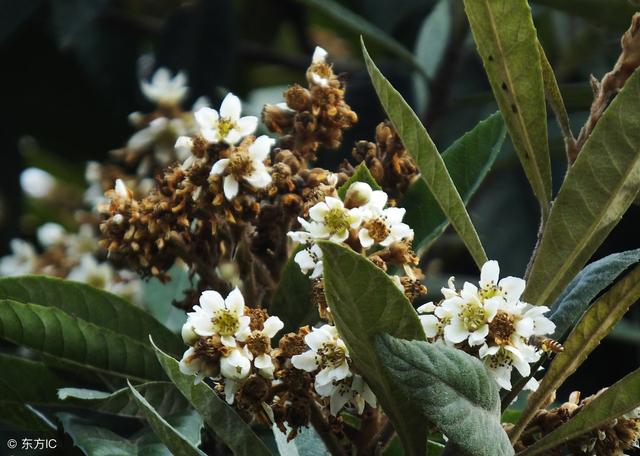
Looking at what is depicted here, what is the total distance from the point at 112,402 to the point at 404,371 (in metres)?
0.38

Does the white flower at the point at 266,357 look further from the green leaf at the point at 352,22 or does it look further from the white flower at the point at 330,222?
the green leaf at the point at 352,22

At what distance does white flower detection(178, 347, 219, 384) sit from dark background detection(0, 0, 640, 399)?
1191 millimetres

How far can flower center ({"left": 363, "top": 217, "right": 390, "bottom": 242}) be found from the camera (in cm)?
97

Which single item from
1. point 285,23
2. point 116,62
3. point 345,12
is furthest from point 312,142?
point 285,23

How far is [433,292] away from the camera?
2.27 m

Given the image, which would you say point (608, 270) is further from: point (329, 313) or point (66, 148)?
point (66, 148)

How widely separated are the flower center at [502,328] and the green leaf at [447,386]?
0.16ft

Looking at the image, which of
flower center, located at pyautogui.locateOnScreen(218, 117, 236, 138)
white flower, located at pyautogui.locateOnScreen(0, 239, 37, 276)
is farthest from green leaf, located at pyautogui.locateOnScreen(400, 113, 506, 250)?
white flower, located at pyautogui.locateOnScreen(0, 239, 37, 276)

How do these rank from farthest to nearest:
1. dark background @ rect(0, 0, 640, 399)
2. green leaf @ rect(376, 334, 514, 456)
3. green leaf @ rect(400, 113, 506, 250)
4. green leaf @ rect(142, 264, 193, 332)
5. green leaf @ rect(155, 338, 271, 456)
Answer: dark background @ rect(0, 0, 640, 399) → green leaf @ rect(142, 264, 193, 332) → green leaf @ rect(400, 113, 506, 250) → green leaf @ rect(155, 338, 271, 456) → green leaf @ rect(376, 334, 514, 456)

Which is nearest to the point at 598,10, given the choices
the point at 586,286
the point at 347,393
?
the point at 586,286

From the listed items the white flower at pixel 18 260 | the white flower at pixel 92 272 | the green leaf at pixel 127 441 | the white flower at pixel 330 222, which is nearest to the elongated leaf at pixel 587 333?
the white flower at pixel 330 222

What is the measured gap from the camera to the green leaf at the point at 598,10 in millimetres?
1979

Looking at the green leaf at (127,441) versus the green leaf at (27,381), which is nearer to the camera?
the green leaf at (127,441)

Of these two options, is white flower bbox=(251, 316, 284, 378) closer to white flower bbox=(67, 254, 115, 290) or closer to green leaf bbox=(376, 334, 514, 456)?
green leaf bbox=(376, 334, 514, 456)
